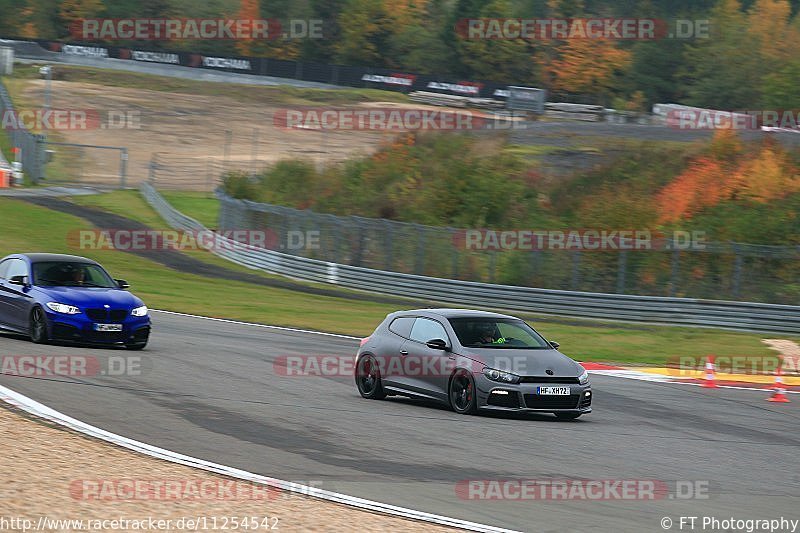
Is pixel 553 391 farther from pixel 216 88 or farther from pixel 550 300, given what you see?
pixel 216 88

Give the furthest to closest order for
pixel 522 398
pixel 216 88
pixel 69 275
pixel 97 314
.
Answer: pixel 216 88, pixel 69 275, pixel 97 314, pixel 522 398

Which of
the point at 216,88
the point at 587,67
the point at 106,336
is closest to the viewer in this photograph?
the point at 106,336

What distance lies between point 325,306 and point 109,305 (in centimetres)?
1567

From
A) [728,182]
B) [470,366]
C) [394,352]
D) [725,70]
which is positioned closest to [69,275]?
[394,352]

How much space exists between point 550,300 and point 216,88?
211 feet

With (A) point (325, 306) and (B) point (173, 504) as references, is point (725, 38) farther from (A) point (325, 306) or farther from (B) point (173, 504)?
(B) point (173, 504)

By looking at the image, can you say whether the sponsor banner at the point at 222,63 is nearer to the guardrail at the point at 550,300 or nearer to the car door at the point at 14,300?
the guardrail at the point at 550,300

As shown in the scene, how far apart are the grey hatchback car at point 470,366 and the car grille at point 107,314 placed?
454cm

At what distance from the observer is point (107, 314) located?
1883 centimetres

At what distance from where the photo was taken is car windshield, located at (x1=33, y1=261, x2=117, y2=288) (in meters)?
19.3

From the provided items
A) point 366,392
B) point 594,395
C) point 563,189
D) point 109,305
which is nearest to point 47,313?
point 109,305

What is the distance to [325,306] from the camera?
1350 inches

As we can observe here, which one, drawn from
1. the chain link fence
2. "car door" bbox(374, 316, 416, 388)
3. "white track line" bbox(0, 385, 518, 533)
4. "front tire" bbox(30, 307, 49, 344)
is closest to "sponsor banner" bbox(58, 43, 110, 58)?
the chain link fence

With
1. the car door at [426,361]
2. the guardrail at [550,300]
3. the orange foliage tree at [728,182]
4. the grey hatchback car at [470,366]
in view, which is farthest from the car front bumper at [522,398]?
the orange foliage tree at [728,182]
